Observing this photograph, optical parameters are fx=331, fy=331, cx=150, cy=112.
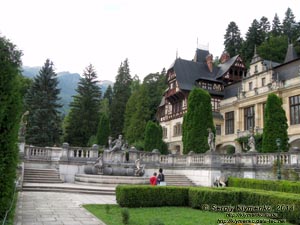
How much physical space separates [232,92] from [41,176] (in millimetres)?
35252

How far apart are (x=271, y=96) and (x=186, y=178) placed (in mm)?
10712

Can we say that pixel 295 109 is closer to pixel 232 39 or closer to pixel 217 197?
pixel 217 197

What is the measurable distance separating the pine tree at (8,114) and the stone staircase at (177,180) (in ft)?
49.5

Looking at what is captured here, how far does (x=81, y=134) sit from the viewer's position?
5509cm

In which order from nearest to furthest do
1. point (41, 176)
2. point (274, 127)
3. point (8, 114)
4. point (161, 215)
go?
point (8, 114), point (161, 215), point (41, 176), point (274, 127)

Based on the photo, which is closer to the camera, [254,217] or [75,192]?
[254,217]

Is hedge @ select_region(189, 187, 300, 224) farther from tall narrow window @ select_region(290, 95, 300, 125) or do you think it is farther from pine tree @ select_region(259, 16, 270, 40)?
pine tree @ select_region(259, 16, 270, 40)

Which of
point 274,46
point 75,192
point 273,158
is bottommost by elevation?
point 75,192

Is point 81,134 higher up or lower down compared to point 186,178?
higher up

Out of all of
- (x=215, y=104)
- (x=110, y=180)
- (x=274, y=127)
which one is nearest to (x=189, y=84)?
(x=215, y=104)

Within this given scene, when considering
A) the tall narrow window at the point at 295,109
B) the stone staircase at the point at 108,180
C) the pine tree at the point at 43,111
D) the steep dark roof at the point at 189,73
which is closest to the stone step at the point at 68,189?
the stone staircase at the point at 108,180

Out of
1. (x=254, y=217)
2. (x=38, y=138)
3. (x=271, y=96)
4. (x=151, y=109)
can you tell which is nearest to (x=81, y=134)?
(x=38, y=138)

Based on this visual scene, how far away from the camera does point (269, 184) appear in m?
17.1

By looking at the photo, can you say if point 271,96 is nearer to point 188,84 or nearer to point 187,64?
point 188,84
